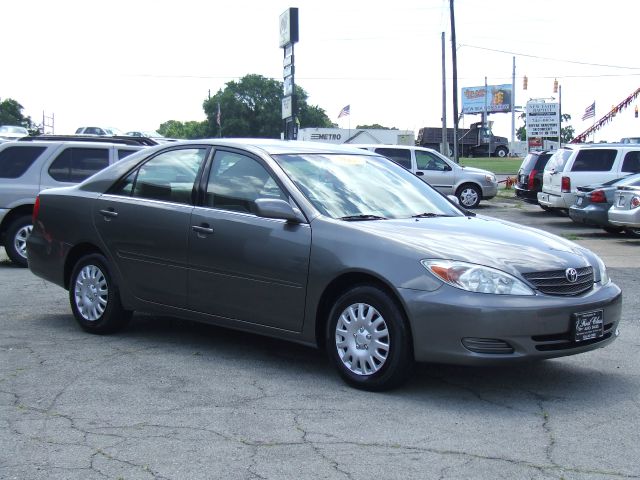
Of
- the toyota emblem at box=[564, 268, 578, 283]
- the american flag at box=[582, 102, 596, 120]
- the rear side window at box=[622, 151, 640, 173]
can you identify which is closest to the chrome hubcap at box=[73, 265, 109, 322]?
the toyota emblem at box=[564, 268, 578, 283]

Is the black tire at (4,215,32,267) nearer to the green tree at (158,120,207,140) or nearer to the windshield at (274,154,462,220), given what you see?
the windshield at (274,154,462,220)

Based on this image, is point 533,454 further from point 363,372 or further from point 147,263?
point 147,263

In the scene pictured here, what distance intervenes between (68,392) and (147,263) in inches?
62.0

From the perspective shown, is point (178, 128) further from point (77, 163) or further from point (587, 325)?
point (587, 325)

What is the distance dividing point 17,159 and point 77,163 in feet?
2.61

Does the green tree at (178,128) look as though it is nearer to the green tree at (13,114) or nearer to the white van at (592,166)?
the green tree at (13,114)

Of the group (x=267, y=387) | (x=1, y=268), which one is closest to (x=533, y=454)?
(x=267, y=387)

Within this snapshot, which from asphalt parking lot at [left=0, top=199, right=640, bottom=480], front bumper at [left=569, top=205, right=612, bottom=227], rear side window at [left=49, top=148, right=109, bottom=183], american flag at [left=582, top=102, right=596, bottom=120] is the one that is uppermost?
american flag at [left=582, top=102, right=596, bottom=120]

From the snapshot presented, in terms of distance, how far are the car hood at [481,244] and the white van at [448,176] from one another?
19594 mm

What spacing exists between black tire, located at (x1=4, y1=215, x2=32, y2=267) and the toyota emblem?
342 inches

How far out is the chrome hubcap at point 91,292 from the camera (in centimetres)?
780

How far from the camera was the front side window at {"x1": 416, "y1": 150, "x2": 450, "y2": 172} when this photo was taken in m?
26.5

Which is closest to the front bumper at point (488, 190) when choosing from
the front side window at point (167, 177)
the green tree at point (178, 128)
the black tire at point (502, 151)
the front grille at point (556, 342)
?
the front side window at point (167, 177)

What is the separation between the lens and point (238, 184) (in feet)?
23.0
